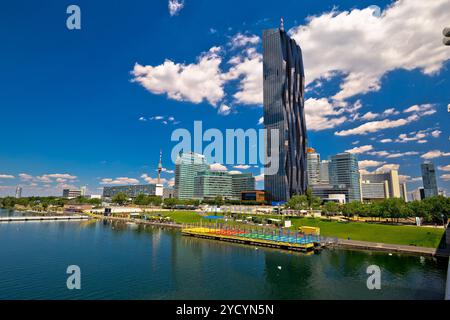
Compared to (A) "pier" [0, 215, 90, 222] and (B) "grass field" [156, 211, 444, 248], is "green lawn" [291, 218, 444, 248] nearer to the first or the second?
(B) "grass field" [156, 211, 444, 248]

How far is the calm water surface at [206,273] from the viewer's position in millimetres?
35281

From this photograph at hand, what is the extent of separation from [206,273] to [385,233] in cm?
5116

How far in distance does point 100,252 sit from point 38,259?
11.9 metres

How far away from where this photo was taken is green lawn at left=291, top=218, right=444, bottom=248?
198ft

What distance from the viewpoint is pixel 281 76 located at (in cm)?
19488

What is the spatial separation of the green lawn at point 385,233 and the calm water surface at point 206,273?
1040cm

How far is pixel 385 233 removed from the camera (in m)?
68.1

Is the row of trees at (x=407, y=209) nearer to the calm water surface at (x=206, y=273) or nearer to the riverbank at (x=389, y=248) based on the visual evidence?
the riverbank at (x=389, y=248)

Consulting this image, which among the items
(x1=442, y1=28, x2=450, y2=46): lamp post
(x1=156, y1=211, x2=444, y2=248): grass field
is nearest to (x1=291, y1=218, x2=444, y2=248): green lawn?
(x1=156, y1=211, x2=444, y2=248): grass field

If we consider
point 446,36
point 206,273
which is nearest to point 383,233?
point 206,273

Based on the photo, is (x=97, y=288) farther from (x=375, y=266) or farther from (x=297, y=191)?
(x=297, y=191)

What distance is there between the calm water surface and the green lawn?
34.1 feet

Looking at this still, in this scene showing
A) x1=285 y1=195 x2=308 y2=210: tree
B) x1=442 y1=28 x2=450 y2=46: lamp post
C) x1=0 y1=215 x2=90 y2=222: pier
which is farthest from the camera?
x1=0 y1=215 x2=90 y2=222: pier

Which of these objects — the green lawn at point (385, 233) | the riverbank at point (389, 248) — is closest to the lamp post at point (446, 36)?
the riverbank at point (389, 248)
